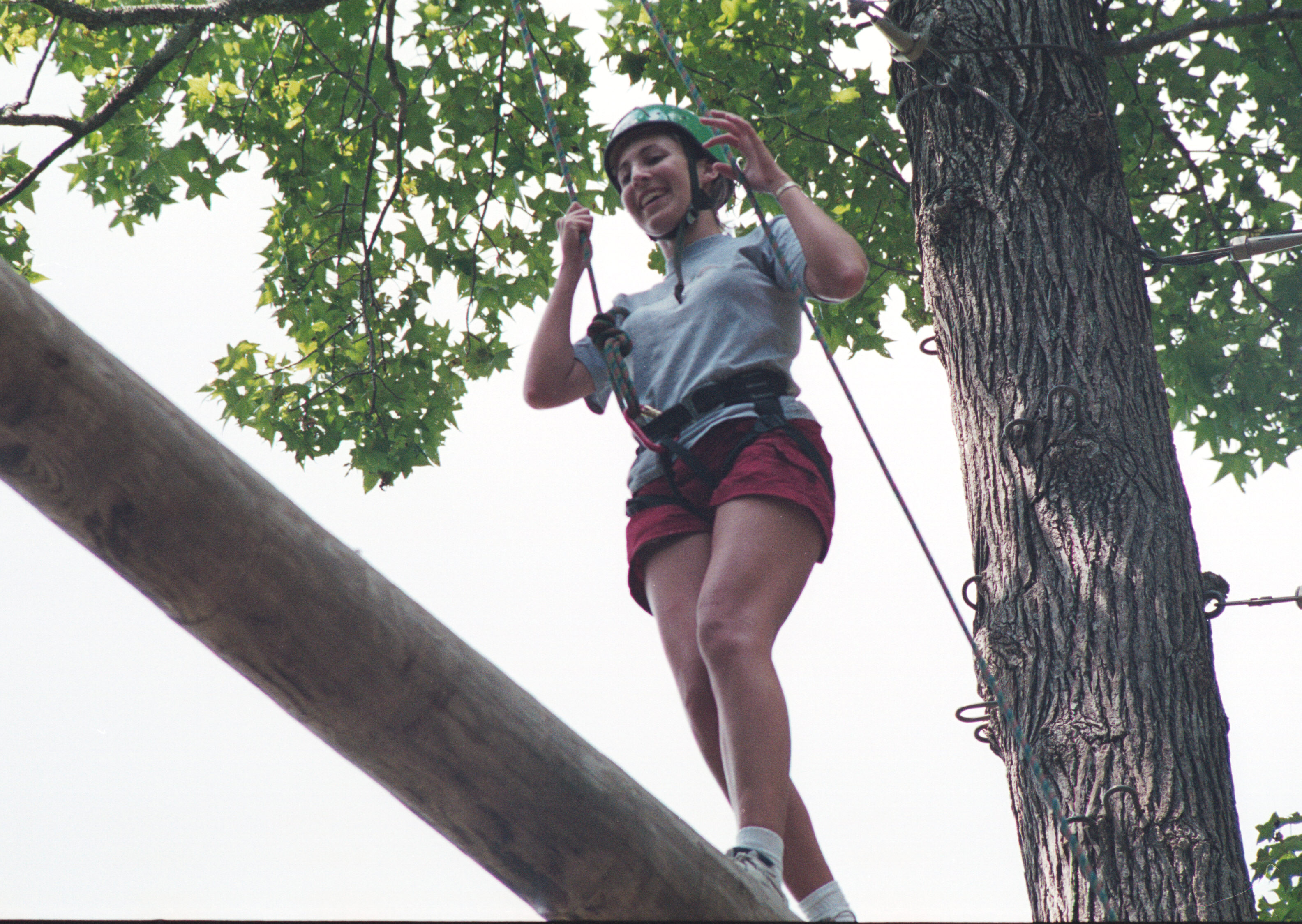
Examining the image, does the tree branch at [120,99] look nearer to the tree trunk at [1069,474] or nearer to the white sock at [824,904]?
the tree trunk at [1069,474]

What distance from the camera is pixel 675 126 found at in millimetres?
2961

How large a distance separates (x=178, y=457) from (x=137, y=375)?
11cm

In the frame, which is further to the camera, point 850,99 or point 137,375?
point 850,99

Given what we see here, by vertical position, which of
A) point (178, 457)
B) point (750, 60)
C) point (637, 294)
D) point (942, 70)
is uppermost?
point (750, 60)

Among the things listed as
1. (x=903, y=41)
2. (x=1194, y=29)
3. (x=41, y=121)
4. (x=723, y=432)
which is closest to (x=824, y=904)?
(x=723, y=432)

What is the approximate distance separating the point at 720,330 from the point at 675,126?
0.61m

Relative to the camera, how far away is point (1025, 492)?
2.94m

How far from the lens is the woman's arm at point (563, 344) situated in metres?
2.85

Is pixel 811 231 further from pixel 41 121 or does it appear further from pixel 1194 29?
pixel 41 121

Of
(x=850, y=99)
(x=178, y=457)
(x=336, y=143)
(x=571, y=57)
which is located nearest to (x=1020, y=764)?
(x=178, y=457)

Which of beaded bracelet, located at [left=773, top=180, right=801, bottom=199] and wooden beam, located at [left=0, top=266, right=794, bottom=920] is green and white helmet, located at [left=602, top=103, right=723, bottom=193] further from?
wooden beam, located at [left=0, top=266, right=794, bottom=920]

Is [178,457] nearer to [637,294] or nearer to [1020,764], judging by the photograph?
[637,294]

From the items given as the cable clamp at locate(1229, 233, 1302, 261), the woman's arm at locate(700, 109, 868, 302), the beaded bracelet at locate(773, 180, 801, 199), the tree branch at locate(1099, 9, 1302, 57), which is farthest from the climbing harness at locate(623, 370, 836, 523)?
the tree branch at locate(1099, 9, 1302, 57)

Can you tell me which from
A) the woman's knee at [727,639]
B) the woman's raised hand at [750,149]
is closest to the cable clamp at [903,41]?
the woman's raised hand at [750,149]
